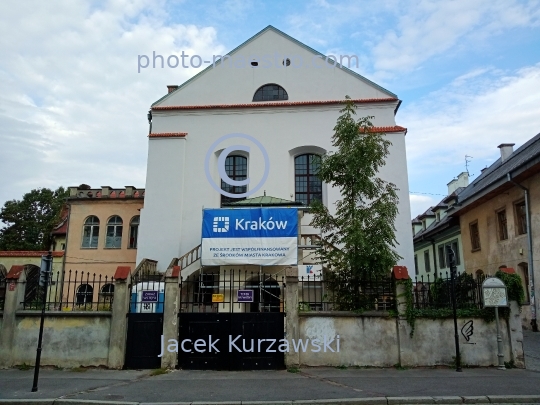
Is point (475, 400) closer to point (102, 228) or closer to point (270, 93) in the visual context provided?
point (270, 93)

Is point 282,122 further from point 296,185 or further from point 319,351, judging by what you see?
point 319,351

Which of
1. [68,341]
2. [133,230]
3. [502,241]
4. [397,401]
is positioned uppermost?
[133,230]

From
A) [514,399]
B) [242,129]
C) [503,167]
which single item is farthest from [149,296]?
[503,167]

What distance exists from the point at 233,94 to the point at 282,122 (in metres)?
3.12

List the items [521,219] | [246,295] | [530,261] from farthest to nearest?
[521,219], [530,261], [246,295]

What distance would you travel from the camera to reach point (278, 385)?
965 centimetres

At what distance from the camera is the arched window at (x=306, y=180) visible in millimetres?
23406

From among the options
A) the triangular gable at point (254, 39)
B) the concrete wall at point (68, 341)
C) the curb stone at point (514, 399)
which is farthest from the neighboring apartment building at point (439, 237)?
the concrete wall at point (68, 341)

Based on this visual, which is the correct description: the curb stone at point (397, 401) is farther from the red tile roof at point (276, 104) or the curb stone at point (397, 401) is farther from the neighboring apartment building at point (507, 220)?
the red tile roof at point (276, 104)

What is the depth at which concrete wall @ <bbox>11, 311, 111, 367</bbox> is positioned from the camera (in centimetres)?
1193

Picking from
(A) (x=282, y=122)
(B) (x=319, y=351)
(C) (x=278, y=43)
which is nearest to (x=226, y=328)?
(B) (x=319, y=351)

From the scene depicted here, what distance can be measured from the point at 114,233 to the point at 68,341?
58.3 feet

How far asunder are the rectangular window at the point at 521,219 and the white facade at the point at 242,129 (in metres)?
5.22

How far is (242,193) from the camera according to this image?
923 inches
